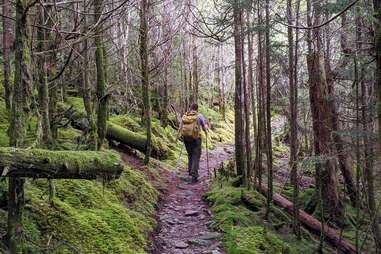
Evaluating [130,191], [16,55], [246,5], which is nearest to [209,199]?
[130,191]

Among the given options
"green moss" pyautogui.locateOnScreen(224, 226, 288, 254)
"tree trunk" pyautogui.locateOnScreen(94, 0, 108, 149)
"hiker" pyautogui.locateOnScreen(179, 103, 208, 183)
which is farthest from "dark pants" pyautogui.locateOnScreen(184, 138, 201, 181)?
"green moss" pyautogui.locateOnScreen(224, 226, 288, 254)

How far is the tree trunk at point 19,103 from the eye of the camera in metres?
4.06

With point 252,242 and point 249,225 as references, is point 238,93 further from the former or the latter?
point 252,242

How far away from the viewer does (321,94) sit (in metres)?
10.9

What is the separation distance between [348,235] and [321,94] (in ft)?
11.9

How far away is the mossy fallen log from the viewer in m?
3.35

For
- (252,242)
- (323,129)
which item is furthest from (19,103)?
(323,129)

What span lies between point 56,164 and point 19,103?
821 millimetres

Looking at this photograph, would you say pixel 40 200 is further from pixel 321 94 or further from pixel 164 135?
pixel 164 135

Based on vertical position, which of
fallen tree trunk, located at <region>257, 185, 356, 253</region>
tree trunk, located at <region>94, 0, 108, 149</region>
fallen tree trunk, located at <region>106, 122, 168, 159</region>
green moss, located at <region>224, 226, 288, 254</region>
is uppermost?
tree trunk, located at <region>94, 0, 108, 149</region>

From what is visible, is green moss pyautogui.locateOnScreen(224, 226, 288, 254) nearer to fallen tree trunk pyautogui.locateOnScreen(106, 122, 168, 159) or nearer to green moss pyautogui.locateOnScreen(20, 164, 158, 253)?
green moss pyautogui.locateOnScreen(20, 164, 158, 253)

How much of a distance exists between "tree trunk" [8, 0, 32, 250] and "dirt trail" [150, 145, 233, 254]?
2.71 m

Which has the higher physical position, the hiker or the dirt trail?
the hiker

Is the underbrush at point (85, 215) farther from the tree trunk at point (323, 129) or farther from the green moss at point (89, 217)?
the tree trunk at point (323, 129)
